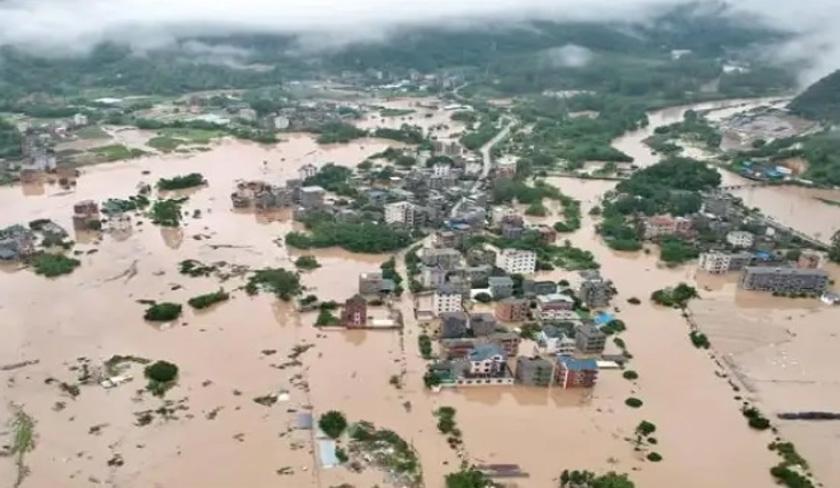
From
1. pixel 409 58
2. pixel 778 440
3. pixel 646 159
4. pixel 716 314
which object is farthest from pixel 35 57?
pixel 778 440

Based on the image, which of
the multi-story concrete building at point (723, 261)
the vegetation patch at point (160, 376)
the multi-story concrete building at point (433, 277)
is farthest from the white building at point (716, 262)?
the vegetation patch at point (160, 376)

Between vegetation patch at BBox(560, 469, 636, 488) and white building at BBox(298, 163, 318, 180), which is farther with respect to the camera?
white building at BBox(298, 163, 318, 180)

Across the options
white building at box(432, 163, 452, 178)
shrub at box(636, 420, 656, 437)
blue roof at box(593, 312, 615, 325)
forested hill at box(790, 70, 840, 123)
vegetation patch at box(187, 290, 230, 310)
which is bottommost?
shrub at box(636, 420, 656, 437)

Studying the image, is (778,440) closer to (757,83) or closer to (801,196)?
(801,196)

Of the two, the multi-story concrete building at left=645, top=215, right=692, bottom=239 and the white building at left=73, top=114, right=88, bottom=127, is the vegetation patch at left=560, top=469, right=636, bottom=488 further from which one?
the white building at left=73, top=114, right=88, bottom=127

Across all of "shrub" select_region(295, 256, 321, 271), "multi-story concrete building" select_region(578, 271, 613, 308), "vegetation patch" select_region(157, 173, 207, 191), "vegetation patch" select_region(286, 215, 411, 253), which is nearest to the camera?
"multi-story concrete building" select_region(578, 271, 613, 308)

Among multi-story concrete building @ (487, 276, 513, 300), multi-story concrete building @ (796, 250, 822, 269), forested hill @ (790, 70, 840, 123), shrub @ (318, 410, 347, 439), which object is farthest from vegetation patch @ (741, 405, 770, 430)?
forested hill @ (790, 70, 840, 123)

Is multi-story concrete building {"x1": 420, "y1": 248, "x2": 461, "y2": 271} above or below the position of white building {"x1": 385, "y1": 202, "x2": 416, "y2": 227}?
below

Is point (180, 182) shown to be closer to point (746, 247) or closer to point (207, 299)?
point (207, 299)
